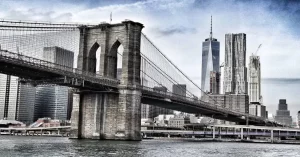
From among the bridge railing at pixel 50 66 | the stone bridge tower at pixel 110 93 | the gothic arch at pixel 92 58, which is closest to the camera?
the bridge railing at pixel 50 66

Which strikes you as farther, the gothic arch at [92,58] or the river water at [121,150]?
the gothic arch at [92,58]

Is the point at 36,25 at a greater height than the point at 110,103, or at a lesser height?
greater

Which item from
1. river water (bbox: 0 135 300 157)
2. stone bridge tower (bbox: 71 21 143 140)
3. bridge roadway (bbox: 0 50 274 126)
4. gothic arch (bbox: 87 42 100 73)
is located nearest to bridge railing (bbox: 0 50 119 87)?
bridge roadway (bbox: 0 50 274 126)

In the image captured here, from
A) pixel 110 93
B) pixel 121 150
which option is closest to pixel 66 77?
pixel 110 93

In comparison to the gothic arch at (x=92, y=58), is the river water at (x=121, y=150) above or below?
below

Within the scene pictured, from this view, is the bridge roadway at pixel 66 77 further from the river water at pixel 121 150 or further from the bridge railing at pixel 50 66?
the river water at pixel 121 150

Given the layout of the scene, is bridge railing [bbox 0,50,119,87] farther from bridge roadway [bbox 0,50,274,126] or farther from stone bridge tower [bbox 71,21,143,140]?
stone bridge tower [bbox 71,21,143,140]

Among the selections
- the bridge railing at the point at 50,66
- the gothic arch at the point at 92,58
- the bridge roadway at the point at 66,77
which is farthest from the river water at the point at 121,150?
the gothic arch at the point at 92,58

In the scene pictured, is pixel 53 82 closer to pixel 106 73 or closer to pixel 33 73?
pixel 33 73

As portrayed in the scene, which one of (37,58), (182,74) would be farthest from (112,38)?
(182,74)

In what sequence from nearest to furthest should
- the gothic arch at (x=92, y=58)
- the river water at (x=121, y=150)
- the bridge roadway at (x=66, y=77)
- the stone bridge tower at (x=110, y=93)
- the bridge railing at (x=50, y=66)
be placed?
the river water at (x=121, y=150)
the bridge railing at (x=50, y=66)
the bridge roadway at (x=66, y=77)
the stone bridge tower at (x=110, y=93)
the gothic arch at (x=92, y=58)

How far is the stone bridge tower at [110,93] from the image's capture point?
72750mm

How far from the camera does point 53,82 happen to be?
64438mm

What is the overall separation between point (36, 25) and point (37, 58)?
1086 centimetres
